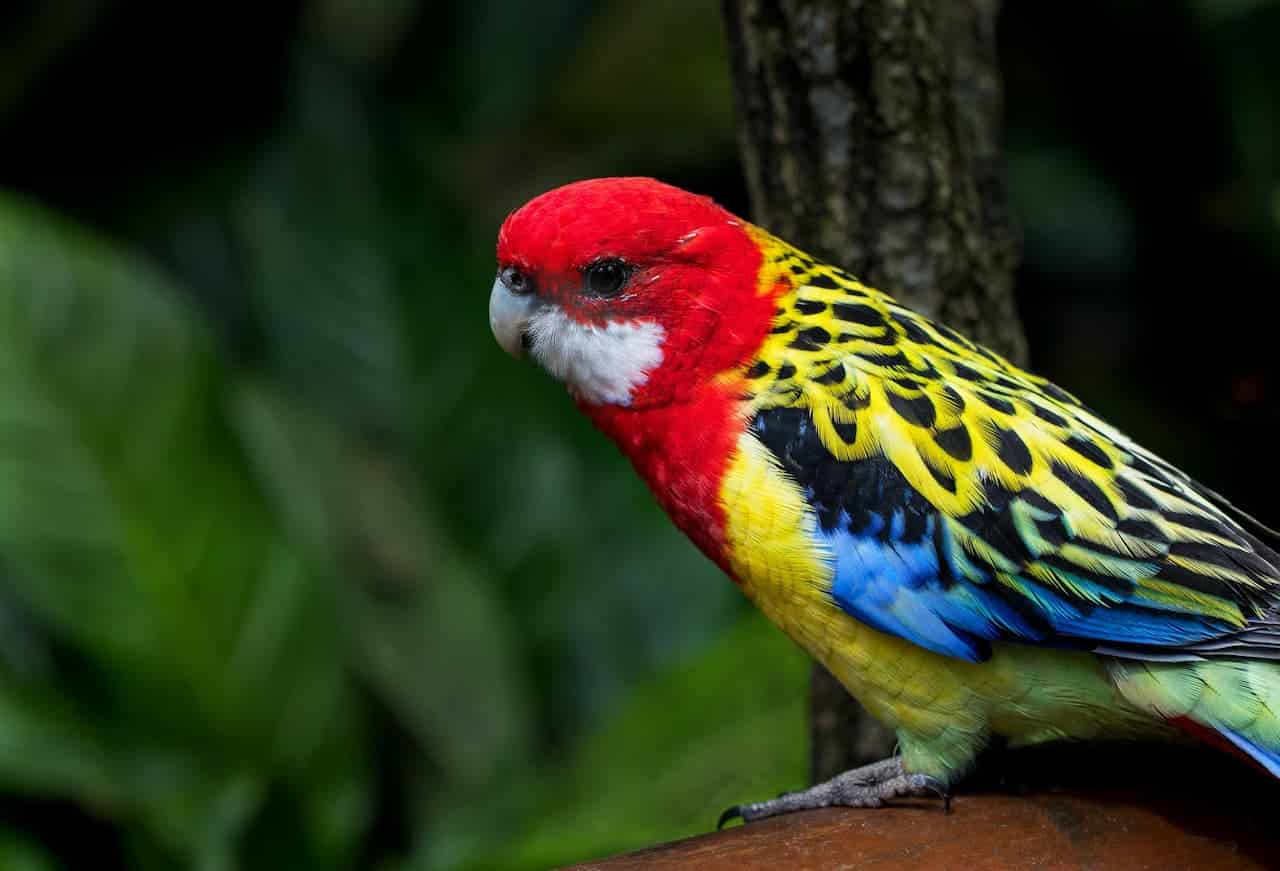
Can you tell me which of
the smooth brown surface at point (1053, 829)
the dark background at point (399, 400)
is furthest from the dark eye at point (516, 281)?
the dark background at point (399, 400)

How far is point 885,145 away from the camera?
2432 millimetres

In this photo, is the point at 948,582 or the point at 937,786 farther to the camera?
the point at 937,786

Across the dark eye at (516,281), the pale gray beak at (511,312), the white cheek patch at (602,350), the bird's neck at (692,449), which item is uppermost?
the dark eye at (516,281)

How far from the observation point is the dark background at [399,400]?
3.36 meters

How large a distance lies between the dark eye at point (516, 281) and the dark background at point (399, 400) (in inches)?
54.3

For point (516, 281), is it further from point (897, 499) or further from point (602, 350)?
point (897, 499)

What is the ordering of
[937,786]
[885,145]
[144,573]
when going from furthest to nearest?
[144,573] < [885,145] < [937,786]

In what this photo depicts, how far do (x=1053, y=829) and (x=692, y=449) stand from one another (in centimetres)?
74

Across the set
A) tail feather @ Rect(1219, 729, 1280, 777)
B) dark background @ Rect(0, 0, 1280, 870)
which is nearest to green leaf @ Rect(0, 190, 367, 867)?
dark background @ Rect(0, 0, 1280, 870)

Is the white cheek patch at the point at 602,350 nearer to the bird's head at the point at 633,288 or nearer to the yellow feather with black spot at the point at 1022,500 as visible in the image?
the bird's head at the point at 633,288

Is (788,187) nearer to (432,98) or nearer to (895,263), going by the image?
(895,263)

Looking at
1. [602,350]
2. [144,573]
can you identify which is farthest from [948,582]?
[144,573]

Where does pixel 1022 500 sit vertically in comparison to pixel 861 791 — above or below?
above

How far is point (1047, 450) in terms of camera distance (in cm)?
203
